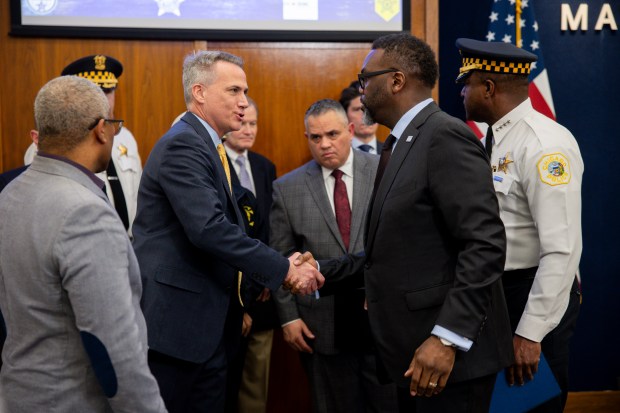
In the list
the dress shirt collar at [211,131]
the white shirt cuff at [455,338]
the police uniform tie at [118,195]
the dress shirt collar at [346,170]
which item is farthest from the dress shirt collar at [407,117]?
the police uniform tie at [118,195]

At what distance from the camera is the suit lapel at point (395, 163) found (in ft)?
6.49

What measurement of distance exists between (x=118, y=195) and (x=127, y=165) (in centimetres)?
22

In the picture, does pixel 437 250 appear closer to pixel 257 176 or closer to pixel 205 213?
pixel 205 213

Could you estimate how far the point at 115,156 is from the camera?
3566mm

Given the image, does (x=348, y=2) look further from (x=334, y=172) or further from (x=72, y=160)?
(x=72, y=160)

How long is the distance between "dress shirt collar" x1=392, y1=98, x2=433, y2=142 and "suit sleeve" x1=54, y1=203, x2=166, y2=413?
2.94 feet

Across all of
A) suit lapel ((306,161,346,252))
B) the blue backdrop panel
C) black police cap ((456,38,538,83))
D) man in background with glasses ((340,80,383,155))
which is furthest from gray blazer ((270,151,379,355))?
the blue backdrop panel

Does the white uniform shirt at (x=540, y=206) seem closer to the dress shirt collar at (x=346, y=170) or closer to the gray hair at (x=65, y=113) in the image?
the dress shirt collar at (x=346, y=170)

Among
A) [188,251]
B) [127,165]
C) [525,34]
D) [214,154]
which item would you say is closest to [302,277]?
[188,251]

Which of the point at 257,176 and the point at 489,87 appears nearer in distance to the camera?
the point at 489,87

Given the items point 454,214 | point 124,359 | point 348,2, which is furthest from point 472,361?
point 348,2

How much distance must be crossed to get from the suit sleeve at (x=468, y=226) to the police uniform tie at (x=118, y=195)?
194cm

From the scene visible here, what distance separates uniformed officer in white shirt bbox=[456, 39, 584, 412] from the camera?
2.21 meters

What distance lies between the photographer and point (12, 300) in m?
1.58
